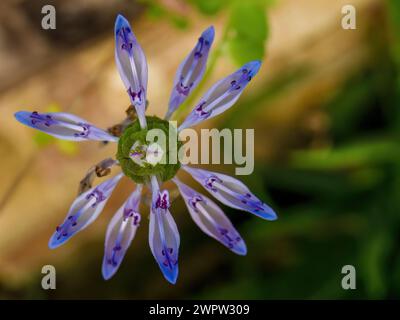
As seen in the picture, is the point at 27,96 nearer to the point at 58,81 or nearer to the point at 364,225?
the point at 58,81

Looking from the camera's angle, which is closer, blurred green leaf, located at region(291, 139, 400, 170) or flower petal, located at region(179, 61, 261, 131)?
flower petal, located at region(179, 61, 261, 131)

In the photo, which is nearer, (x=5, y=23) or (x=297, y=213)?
(x=5, y=23)

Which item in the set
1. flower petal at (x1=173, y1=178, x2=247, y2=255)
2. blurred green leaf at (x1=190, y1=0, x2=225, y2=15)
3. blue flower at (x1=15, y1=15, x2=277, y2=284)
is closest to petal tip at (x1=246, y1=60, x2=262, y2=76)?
blue flower at (x1=15, y1=15, x2=277, y2=284)

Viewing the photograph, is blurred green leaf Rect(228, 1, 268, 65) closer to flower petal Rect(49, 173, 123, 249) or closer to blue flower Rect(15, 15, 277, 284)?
blue flower Rect(15, 15, 277, 284)
